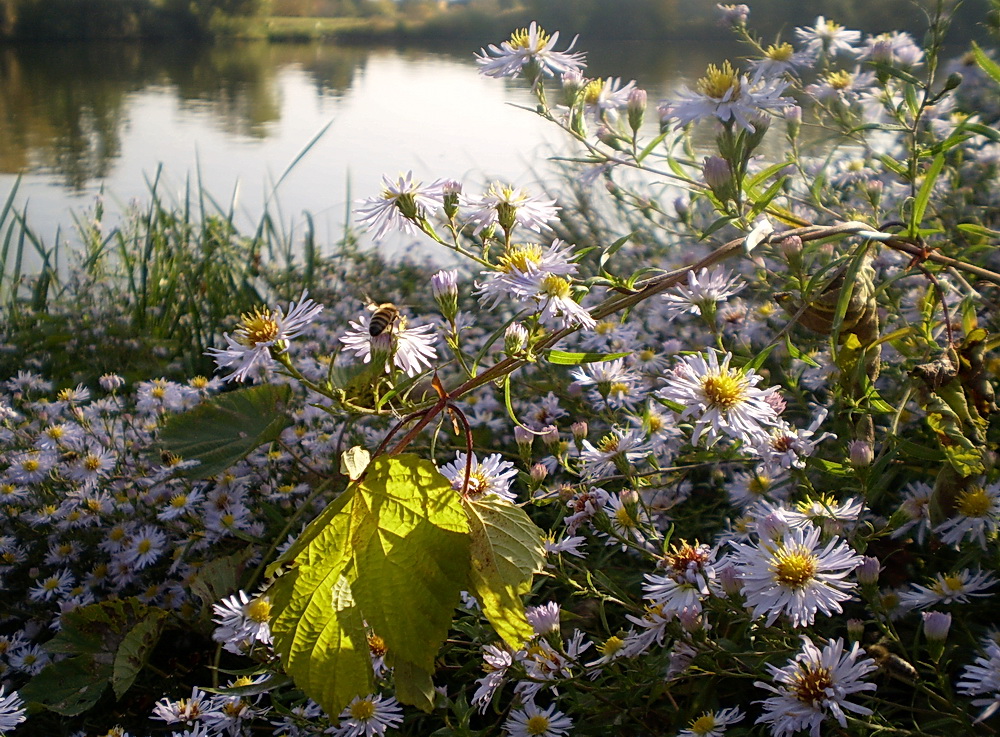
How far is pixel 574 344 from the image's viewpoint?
1.76 meters

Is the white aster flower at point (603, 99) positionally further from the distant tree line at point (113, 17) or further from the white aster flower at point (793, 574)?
the distant tree line at point (113, 17)

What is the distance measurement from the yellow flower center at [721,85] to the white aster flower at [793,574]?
0.34m

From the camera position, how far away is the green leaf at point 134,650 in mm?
999

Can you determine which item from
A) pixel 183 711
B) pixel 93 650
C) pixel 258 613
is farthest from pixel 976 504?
pixel 93 650

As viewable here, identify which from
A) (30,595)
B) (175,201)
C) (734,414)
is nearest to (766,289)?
(734,414)

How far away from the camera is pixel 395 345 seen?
23.4 inches

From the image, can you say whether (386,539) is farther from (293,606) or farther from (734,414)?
(734,414)

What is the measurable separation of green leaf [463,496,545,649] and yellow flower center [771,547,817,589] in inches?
9.2

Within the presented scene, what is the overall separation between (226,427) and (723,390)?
20.1 inches

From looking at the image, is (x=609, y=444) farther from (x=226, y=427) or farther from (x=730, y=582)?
(x=226, y=427)

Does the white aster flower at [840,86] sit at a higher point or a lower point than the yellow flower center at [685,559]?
higher

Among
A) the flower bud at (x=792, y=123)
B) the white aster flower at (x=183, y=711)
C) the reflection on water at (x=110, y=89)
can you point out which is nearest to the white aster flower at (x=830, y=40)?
the flower bud at (x=792, y=123)

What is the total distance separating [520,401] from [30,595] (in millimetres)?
859

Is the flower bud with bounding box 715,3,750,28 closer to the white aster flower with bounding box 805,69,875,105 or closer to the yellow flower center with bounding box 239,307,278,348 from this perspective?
the white aster flower with bounding box 805,69,875,105
